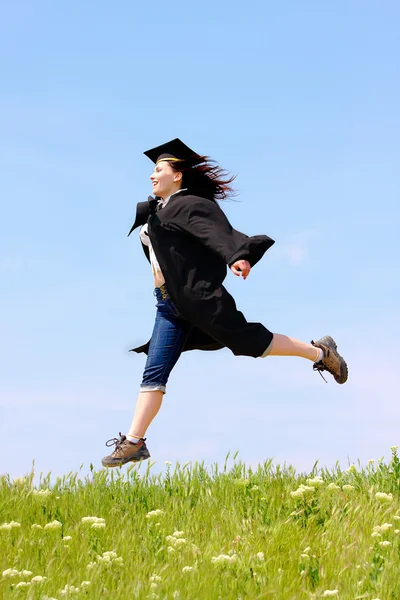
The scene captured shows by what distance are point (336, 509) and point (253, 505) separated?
611 millimetres

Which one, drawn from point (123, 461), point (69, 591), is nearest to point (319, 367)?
point (123, 461)

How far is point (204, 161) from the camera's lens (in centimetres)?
788

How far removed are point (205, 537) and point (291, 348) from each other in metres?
2.66

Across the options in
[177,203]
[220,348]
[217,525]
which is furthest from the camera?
[220,348]

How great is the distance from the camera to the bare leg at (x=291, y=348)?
24.8 feet

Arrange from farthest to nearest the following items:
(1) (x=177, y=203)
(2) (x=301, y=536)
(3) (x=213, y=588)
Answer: (1) (x=177, y=203) < (2) (x=301, y=536) < (3) (x=213, y=588)

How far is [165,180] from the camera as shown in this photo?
25.3 feet

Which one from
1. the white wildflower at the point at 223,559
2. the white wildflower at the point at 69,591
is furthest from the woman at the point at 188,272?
the white wildflower at the point at 69,591

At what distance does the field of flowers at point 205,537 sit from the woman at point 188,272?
823 mm

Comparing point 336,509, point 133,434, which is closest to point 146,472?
point 133,434

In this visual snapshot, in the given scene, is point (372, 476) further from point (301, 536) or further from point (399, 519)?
point (301, 536)

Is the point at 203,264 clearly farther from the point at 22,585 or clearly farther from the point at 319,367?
the point at 22,585

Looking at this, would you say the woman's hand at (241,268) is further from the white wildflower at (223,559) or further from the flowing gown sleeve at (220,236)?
the white wildflower at (223,559)

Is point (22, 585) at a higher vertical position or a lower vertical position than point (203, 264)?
lower
